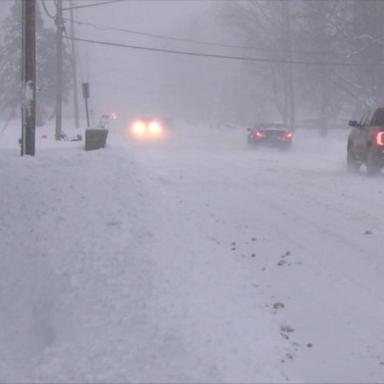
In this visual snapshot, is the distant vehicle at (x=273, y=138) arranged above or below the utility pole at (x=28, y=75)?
below

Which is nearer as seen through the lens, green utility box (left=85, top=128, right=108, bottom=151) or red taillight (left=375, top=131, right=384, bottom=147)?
green utility box (left=85, top=128, right=108, bottom=151)

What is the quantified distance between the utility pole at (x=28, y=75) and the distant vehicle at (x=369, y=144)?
28.3ft

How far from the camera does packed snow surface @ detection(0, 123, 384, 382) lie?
18.5 feet

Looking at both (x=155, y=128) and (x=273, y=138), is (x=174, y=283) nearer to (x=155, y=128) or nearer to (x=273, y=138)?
(x=273, y=138)

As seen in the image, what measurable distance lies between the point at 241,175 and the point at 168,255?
10028 millimetres

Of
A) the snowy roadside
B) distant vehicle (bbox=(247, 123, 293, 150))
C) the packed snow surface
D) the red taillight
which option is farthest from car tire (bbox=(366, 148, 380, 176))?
distant vehicle (bbox=(247, 123, 293, 150))

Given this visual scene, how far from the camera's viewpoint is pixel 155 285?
6.84 metres

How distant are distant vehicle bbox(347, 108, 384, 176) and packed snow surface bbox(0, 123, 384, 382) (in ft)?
16.2

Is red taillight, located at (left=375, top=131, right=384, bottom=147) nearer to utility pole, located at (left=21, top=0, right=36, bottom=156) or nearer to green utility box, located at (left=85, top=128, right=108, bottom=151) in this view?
green utility box, located at (left=85, top=128, right=108, bottom=151)

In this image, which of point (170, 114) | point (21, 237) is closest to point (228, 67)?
point (170, 114)

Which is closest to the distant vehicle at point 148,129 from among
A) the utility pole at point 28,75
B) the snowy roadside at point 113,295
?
the utility pole at point 28,75

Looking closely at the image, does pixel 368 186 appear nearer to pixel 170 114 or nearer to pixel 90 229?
pixel 90 229

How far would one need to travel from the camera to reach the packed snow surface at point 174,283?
5.64 m

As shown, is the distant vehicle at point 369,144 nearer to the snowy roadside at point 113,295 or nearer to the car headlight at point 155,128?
the snowy roadside at point 113,295
